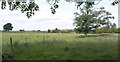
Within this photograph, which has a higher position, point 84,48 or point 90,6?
point 90,6

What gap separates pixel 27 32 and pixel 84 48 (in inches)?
93.6

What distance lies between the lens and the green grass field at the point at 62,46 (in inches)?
494

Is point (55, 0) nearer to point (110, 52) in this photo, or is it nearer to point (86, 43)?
point (86, 43)

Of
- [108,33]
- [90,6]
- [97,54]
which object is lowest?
[97,54]

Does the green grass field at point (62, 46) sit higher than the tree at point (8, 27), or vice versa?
the tree at point (8, 27)

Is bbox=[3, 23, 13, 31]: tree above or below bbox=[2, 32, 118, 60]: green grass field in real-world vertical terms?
above

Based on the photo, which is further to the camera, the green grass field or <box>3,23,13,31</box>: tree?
<box>3,23,13,31</box>: tree

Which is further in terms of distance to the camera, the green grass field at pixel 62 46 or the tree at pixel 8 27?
the tree at pixel 8 27

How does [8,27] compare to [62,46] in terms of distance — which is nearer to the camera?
[62,46]

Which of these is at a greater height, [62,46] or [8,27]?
[8,27]

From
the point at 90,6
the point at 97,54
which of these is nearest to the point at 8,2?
the point at 90,6

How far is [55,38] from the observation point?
13000 mm

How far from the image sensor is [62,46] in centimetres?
1286

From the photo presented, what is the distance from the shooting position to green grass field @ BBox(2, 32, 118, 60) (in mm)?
12555
